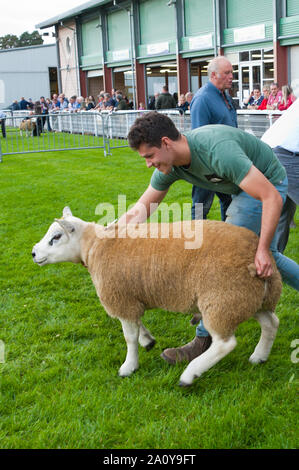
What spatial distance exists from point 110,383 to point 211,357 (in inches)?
28.2

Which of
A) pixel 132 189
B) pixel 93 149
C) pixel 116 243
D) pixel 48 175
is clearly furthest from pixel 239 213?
pixel 93 149

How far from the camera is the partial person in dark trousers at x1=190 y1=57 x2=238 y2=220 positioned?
16.9 feet

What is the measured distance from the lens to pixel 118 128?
1688cm

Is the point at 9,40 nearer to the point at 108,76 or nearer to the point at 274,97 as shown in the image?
the point at 108,76

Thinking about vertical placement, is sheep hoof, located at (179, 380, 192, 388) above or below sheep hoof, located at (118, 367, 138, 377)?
above

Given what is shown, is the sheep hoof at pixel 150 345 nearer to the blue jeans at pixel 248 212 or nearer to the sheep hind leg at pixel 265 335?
the sheep hind leg at pixel 265 335

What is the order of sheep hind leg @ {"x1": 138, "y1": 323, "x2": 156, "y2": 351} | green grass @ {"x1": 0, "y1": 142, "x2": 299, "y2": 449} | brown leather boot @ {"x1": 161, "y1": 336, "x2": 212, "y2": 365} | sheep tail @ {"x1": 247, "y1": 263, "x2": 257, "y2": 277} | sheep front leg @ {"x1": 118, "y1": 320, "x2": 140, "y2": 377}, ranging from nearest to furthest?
green grass @ {"x1": 0, "y1": 142, "x2": 299, "y2": 449}
sheep tail @ {"x1": 247, "y1": 263, "x2": 257, "y2": 277}
sheep front leg @ {"x1": 118, "y1": 320, "x2": 140, "y2": 377}
brown leather boot @ {"x1": 161, "y1": 336, "x2": 212, "y2": 365}
sheep hind leg @ {"x1": 138, "y1": 323, "x2": 156, "y2": 351}

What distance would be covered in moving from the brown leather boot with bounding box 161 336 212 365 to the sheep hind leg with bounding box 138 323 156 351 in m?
0.18

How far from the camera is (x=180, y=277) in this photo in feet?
10.6

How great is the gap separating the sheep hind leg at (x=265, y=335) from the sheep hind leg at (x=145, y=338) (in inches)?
29.0

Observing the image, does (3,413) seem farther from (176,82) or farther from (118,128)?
(176,82)

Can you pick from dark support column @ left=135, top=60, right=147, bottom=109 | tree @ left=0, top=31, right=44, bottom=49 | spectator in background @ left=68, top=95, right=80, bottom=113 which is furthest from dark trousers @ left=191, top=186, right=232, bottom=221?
tree @ left=0, top=31, right=44, bottom=49

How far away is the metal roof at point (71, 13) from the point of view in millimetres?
32312

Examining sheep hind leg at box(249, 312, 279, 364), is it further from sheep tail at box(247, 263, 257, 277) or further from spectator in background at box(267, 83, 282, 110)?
spectator in background at box(267, 83, 282, 110)
